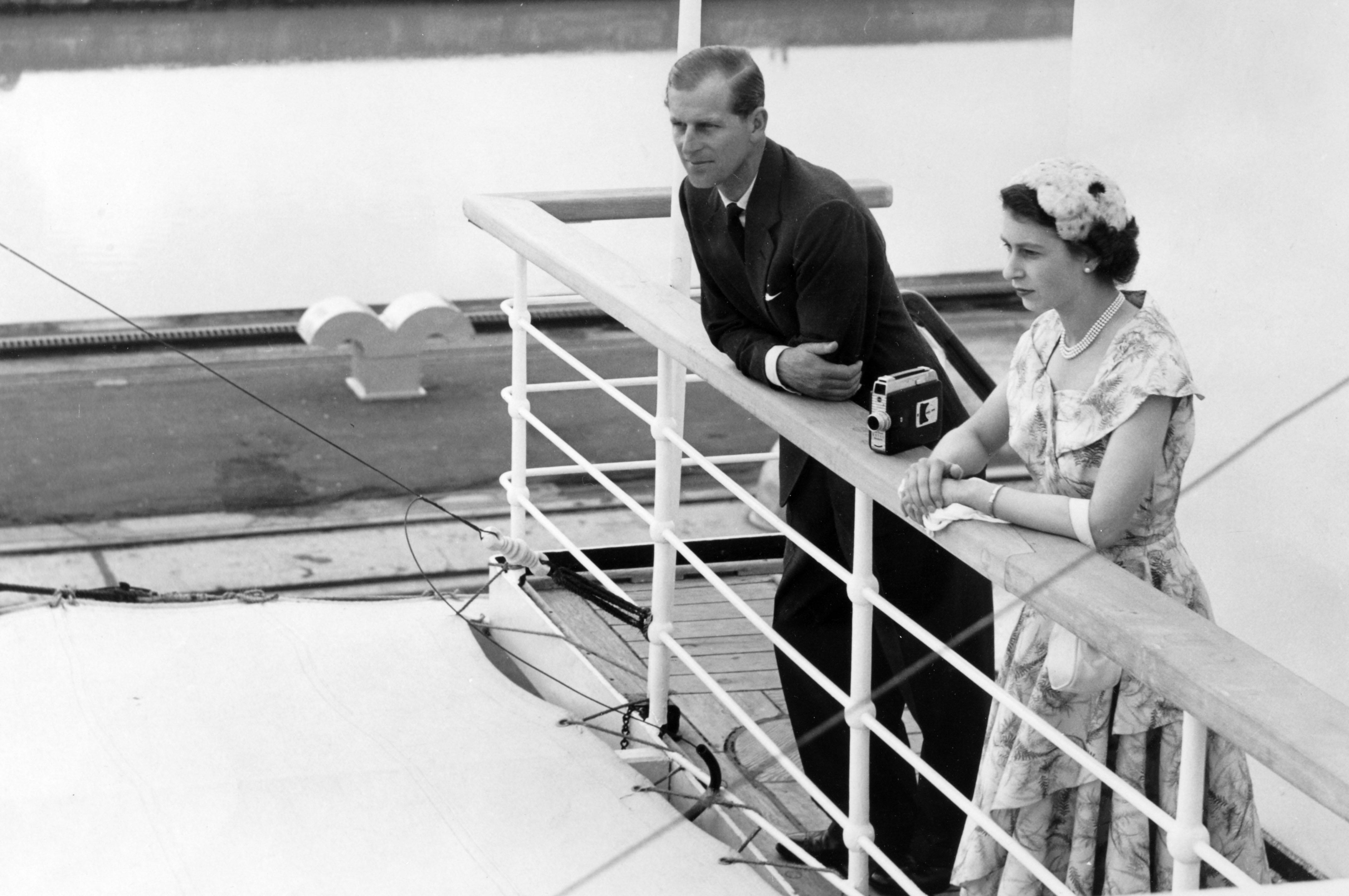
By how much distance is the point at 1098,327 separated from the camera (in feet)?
6.31

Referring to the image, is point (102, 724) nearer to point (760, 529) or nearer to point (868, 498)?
point (868, 498)

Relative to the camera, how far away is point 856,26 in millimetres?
24188

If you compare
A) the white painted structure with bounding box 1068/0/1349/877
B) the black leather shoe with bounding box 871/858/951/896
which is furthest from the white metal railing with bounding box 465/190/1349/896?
the white painted structure with bounding box 1068/0/1349/877

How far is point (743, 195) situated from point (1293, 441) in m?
1.24

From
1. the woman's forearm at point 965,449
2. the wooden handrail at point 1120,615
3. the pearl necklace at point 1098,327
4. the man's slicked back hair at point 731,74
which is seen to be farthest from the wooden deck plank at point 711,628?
the pearl necklace at point 1098,327

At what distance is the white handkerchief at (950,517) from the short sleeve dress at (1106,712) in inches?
4.6

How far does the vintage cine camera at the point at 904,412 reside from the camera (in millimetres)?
2084

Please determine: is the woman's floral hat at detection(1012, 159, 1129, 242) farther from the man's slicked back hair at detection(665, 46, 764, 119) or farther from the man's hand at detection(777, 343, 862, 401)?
the man's slicked back hair at detection(665, 46, 764, 119)

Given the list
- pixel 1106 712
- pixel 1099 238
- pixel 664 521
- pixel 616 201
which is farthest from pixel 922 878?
pixel 616 201

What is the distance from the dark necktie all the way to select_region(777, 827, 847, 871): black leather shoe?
3.07 ft

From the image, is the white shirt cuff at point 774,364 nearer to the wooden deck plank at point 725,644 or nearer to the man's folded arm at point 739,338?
the man's folded arm at point 739,338

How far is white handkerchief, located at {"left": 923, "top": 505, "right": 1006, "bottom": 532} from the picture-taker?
1928 millimetres

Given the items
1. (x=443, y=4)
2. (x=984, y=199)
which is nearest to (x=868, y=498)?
(x=984, y=199)

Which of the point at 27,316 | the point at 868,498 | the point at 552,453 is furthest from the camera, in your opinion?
the point at 27,316
